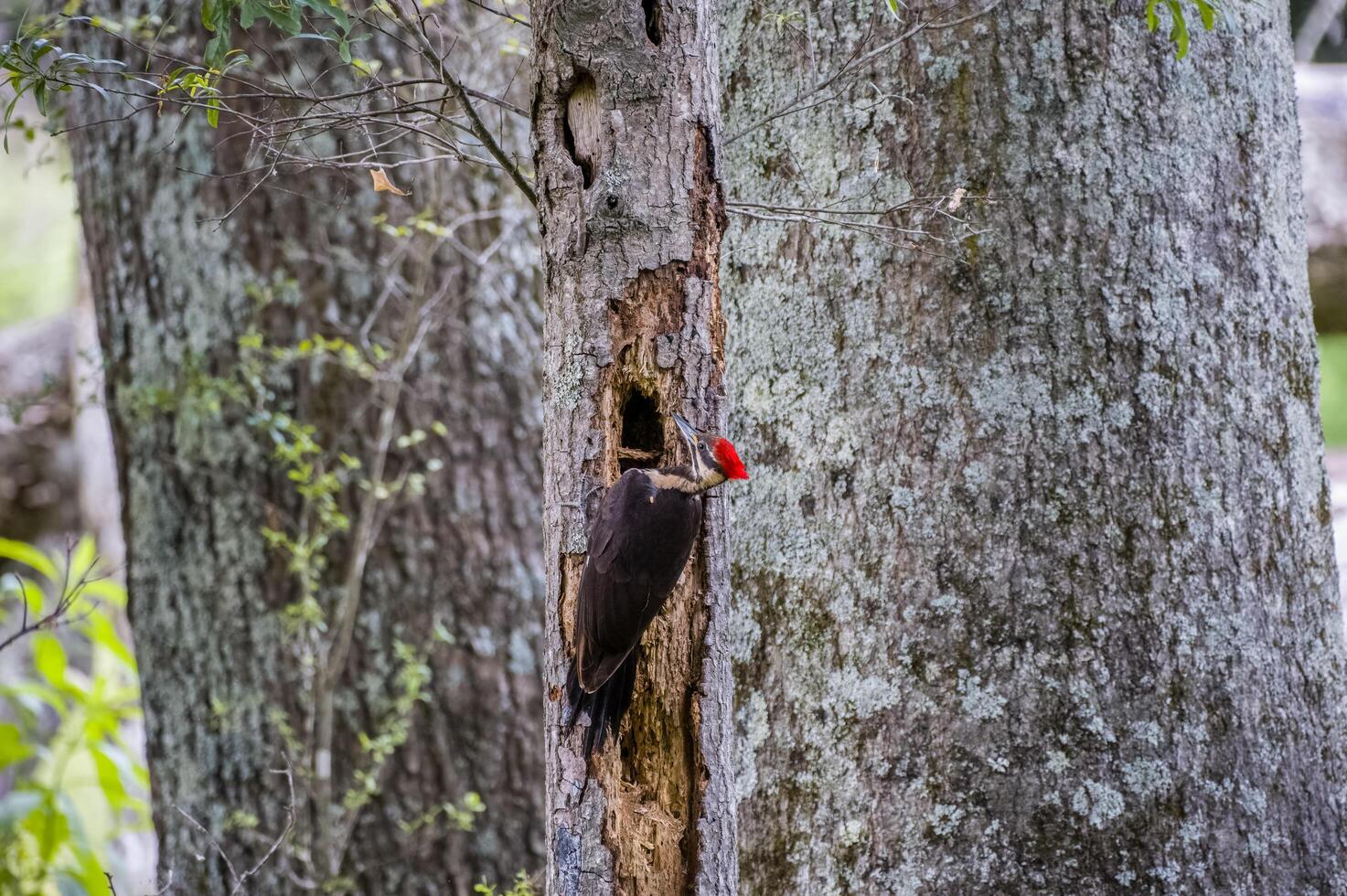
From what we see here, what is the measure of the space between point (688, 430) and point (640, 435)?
0.15 m

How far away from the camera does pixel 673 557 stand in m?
1.72

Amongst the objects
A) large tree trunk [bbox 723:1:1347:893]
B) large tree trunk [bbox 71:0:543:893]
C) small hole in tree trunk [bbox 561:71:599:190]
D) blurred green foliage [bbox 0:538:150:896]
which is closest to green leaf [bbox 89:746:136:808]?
blurred green foliage [bbox 0:538:150:896]

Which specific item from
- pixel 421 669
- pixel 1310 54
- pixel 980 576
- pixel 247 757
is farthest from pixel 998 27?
pixel 1310 54

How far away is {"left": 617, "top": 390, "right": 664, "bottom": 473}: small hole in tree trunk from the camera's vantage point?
71.2 inches

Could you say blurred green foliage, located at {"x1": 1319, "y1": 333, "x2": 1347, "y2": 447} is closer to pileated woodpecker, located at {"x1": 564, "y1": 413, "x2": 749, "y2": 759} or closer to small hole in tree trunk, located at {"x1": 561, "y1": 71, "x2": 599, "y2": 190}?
pileated woodpecker, located at {"x1": 564, "y1": 413, "x2": 749, "y2": 759}

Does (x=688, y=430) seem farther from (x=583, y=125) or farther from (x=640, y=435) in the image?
(x=583, y=125)

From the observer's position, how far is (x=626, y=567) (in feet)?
5.47

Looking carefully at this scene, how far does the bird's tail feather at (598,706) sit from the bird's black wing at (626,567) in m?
0.02

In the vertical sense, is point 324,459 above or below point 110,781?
above

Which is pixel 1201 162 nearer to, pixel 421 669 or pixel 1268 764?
pixel 1268 764

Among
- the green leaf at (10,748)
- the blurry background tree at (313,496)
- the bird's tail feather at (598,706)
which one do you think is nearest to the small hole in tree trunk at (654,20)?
the bird's tail feather at (598,706)

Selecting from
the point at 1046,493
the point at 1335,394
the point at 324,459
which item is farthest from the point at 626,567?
the point at 1335,394

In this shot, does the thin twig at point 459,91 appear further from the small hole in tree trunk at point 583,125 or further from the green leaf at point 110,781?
the green leaf at point 110,781

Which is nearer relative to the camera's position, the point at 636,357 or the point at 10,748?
the point at 636,357
